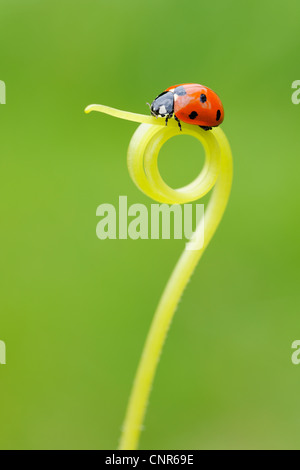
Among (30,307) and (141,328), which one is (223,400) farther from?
(30,307)

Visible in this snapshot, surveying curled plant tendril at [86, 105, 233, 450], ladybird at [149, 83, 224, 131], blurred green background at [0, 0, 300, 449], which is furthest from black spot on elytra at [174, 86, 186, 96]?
blurred green background at [0, 0, 300, 449]

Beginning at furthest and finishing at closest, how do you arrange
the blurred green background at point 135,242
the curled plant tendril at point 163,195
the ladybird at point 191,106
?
the blurred green background at point 135,242
the ladybird at point 191,106
the curled plant tendril at point 163,195

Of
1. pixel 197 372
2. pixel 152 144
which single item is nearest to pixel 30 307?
pixel 197 372

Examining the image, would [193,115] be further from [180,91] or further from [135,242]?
[135,242]

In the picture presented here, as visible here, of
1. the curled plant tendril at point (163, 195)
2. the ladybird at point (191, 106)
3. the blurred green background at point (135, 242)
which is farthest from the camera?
the blurred green background at point (135, 242)

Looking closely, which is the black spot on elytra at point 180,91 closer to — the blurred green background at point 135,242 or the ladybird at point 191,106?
the ladybird at point 191,106

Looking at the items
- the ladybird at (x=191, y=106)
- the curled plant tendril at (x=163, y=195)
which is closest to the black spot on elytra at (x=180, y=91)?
the ladybird at (x=191, y=106)
